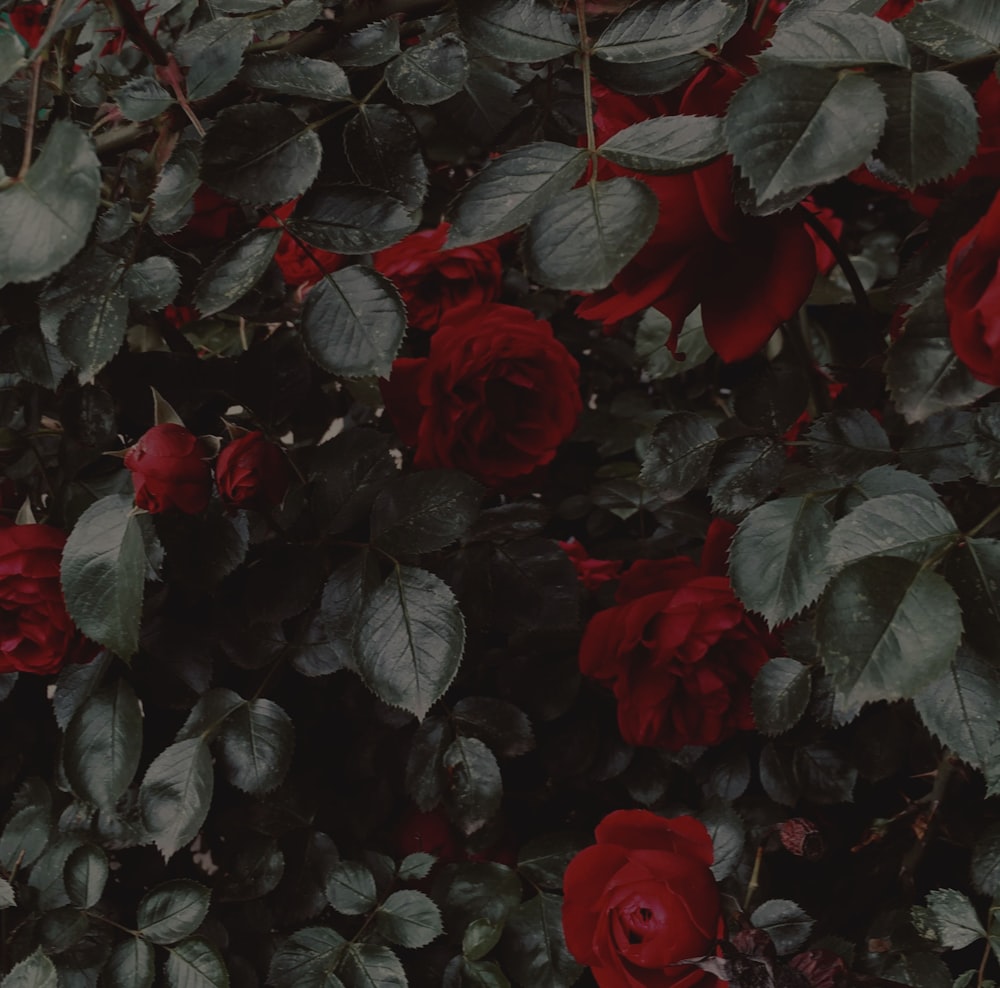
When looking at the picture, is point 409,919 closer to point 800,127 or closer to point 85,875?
point 85,875

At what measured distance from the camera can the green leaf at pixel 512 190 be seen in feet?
1.20

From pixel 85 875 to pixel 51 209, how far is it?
436 millimetres

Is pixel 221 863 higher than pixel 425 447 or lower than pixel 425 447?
lower

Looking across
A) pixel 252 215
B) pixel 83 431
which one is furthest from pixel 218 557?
pixel 252 215

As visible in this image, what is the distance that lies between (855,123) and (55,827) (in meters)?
0.64

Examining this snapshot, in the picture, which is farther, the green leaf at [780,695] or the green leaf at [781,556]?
the green leaf at [780,695]

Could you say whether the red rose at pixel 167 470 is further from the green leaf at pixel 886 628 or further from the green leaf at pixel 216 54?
the green leaf at pixel 886 628

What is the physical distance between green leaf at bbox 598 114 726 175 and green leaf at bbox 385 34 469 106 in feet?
0.36

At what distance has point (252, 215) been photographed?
24.3 inches

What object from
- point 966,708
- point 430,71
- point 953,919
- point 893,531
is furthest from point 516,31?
point 953,919

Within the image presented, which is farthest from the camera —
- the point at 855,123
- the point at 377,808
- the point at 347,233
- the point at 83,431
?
the point at 377,808

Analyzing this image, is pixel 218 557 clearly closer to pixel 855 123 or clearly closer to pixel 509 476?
pixel 509 476

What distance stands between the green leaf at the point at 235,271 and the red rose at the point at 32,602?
0.58ft

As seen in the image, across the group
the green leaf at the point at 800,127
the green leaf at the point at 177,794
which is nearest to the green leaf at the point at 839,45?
the green leaf at the point at 800,127
